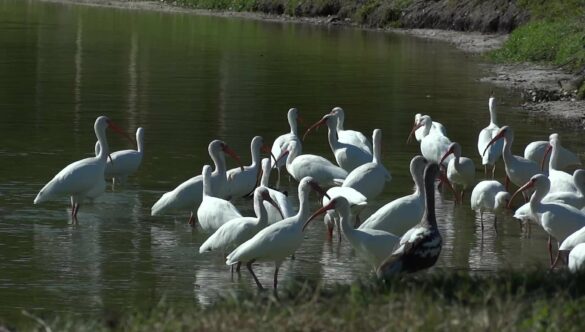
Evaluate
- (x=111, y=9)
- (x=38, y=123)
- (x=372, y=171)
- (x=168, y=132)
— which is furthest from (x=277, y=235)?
(x=111, y=9)

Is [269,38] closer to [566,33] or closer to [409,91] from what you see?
[566,33]

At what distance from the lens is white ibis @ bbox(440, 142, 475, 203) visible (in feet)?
48.3

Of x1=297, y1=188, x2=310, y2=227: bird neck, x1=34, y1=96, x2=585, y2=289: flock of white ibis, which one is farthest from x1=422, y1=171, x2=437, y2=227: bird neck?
x1=297, y1=188, x2=310, y2=227: bird neck

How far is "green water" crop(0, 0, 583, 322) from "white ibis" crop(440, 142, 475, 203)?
1.07 feet

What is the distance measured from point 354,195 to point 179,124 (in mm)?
8556

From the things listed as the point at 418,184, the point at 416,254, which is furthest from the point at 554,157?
the point at 416,254

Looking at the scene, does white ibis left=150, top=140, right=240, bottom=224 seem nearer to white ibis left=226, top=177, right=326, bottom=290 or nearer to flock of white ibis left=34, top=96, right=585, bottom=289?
flock of white ibis left=34, top=96, right=585, bottom=289

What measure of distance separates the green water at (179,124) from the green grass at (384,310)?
135cm

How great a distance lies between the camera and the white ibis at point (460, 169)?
1472 cm

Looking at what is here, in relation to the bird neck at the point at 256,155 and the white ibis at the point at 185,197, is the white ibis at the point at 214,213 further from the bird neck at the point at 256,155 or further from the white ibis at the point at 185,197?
the bird neck at the point at 256,155

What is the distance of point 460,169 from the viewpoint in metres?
14.7

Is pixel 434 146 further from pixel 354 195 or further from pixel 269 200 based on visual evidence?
pixel 269 200

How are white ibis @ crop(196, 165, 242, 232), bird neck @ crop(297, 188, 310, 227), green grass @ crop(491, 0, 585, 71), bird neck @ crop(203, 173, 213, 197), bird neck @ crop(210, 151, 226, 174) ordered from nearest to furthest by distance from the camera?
bird neck @ crop(297, 188, 310, 227) → white ibis @ crop(196, 165, 242, 232) → bird neck @ crop(203, 173, 213, 197) → bird neck @ crop(210, 151, 226, 174) → green grass @ crop(491, 0, 585, 71)

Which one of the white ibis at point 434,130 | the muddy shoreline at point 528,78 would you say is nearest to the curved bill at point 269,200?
the white ibis at point 434,130
